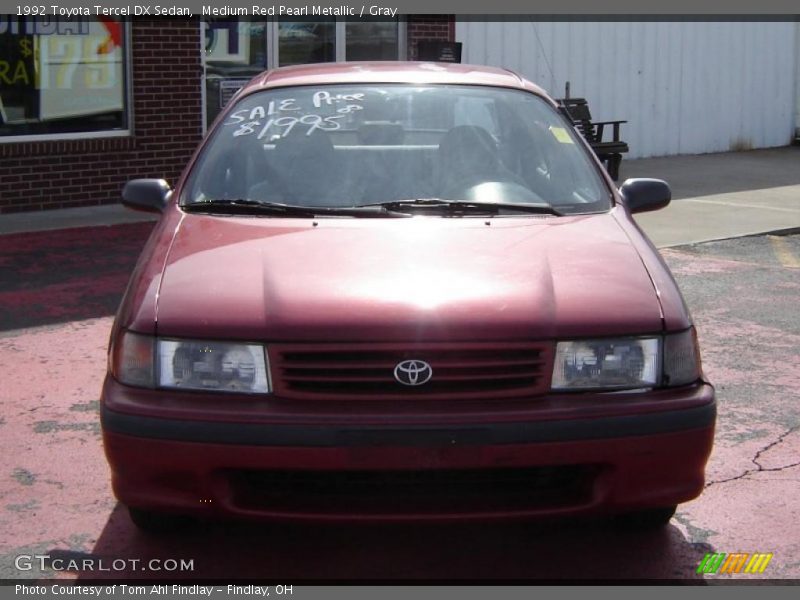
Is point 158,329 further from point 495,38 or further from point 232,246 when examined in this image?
point 495,38

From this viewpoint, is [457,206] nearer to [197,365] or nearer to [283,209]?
[283,209]

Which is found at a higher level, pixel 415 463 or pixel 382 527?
pixel 415 463

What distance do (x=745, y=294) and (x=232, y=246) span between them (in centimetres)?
543

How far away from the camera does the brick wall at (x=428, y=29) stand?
Result: 1423cm

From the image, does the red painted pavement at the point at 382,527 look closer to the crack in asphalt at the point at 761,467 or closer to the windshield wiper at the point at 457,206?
the crack in asphalt at the point at 761,467

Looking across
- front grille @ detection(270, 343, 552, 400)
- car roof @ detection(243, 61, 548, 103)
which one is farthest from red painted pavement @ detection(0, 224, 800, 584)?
car roof @ detection(243, 61, 548, 103)

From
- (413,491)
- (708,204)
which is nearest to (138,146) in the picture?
(708,204)

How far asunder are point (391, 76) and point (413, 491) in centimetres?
229

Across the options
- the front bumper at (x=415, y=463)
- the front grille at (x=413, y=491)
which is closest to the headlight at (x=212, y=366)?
the front bumper at (x=415, y=463)

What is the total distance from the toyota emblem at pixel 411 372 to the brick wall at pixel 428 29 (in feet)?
35.6

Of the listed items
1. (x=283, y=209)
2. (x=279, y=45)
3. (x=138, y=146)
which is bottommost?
(x=138, y=146)

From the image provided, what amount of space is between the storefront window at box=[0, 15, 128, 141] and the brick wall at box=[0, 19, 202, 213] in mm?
189

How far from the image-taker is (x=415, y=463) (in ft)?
12.2

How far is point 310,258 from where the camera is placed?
4.17m
